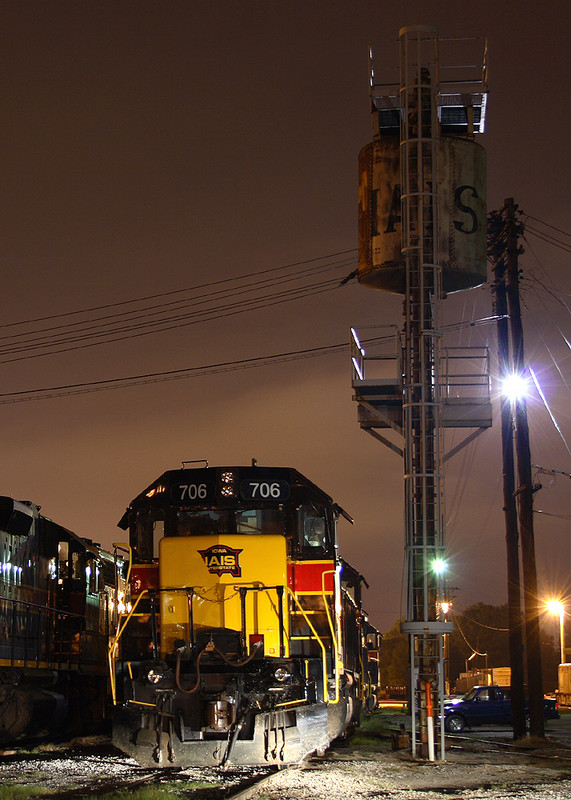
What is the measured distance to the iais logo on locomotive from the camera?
14352 mm

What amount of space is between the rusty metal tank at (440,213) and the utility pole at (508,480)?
11.9 feet

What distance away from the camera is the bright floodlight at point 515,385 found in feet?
71.9

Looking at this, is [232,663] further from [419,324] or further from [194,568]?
[419,324]

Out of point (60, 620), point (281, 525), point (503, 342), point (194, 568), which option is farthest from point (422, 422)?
point (60, 620)

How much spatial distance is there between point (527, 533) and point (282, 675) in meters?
9.86

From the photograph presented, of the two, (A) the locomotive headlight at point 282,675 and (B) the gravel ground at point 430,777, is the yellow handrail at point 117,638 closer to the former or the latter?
(A) the locomotive headlight at point 282,675

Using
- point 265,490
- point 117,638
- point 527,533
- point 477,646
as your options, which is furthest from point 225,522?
point 477,646

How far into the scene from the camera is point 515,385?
22.0m

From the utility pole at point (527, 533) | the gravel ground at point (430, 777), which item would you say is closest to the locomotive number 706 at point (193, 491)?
the gravel ground at point (430, 777)

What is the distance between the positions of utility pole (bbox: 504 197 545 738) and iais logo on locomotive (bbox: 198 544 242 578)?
9087 mm

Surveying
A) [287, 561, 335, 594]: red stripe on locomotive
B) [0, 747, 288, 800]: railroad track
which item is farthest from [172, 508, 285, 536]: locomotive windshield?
[0, 747, 288, 800]: railroad track

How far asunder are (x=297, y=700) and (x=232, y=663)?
0.98 meters

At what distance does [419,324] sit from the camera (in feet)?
55.3

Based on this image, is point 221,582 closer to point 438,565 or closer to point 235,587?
point 235,587
